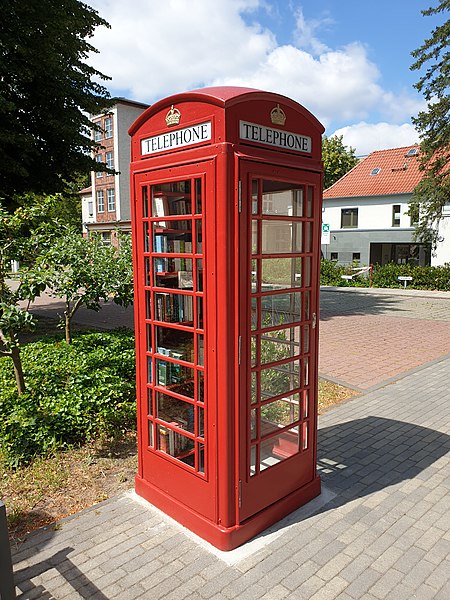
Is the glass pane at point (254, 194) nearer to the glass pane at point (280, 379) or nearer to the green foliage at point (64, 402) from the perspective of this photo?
the glass pane at point (280, 379)

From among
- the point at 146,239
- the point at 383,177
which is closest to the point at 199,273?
the point at 146,239

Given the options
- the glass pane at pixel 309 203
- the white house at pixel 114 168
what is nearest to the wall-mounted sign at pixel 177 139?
the glass pane at pixel 309 203

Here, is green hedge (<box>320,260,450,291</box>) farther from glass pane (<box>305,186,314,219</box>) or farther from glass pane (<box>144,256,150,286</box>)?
glass pane (<box>144,256,150,286</box>)

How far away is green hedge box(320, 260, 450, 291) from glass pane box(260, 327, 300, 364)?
21202 mm

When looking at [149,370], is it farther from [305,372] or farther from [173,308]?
[305,372]

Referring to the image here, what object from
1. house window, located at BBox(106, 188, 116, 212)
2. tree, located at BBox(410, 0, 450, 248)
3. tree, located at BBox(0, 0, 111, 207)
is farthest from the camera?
house window, located at BBox(106, 188, 116, 212)

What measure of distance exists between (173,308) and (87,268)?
3227mm

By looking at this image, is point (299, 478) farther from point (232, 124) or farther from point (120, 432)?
point (232, 124)

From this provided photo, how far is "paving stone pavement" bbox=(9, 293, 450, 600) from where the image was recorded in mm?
2861

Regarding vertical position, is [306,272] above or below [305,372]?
above

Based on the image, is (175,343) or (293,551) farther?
(175,343)

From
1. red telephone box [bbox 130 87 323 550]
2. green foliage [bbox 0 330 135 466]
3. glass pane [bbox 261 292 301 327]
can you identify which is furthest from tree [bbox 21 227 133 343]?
glass pane [bbox 261 292 301 327]

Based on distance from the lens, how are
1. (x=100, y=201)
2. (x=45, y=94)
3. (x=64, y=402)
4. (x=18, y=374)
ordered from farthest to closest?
(x=100, y=201), (x=45, y=94), (x=18, y=374), (x=64, y=402)

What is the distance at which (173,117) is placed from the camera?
3.19 metres
